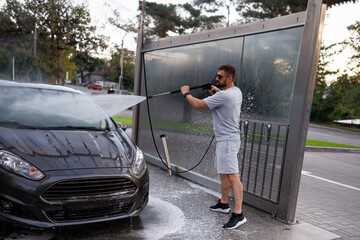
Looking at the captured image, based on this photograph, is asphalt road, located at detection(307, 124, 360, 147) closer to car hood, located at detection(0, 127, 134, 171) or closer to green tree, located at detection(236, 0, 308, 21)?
green tree, located at detection(236, 0, 308, 21)

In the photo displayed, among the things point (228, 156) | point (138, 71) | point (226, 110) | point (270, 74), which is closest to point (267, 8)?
point (138, 71)

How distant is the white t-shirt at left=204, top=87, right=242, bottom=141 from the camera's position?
12.5 ft

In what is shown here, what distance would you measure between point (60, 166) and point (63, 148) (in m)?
0.30

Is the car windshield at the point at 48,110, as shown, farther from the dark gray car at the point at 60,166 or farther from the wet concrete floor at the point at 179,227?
the wet concrete floor at the point at 179,227

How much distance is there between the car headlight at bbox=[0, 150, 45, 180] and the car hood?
1.7 inches

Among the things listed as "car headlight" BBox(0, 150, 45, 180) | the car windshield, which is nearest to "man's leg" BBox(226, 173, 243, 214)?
the car windshield

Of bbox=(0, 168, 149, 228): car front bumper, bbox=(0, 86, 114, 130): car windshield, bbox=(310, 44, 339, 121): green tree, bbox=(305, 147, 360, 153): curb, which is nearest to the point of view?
bbox=(0, 168, 149, 228): car front bumper

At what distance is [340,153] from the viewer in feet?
41.2

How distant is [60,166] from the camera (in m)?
3.07

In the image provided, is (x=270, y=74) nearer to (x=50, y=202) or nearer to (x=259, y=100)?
(x=259, y=100)

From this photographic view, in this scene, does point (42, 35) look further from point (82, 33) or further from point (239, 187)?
point (239, 187)

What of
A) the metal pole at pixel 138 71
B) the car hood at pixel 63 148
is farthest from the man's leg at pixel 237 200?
the metal pole at pixel 138 71

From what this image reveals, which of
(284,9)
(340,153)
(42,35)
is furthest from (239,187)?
(42,35)

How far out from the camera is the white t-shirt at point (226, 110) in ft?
12.5
